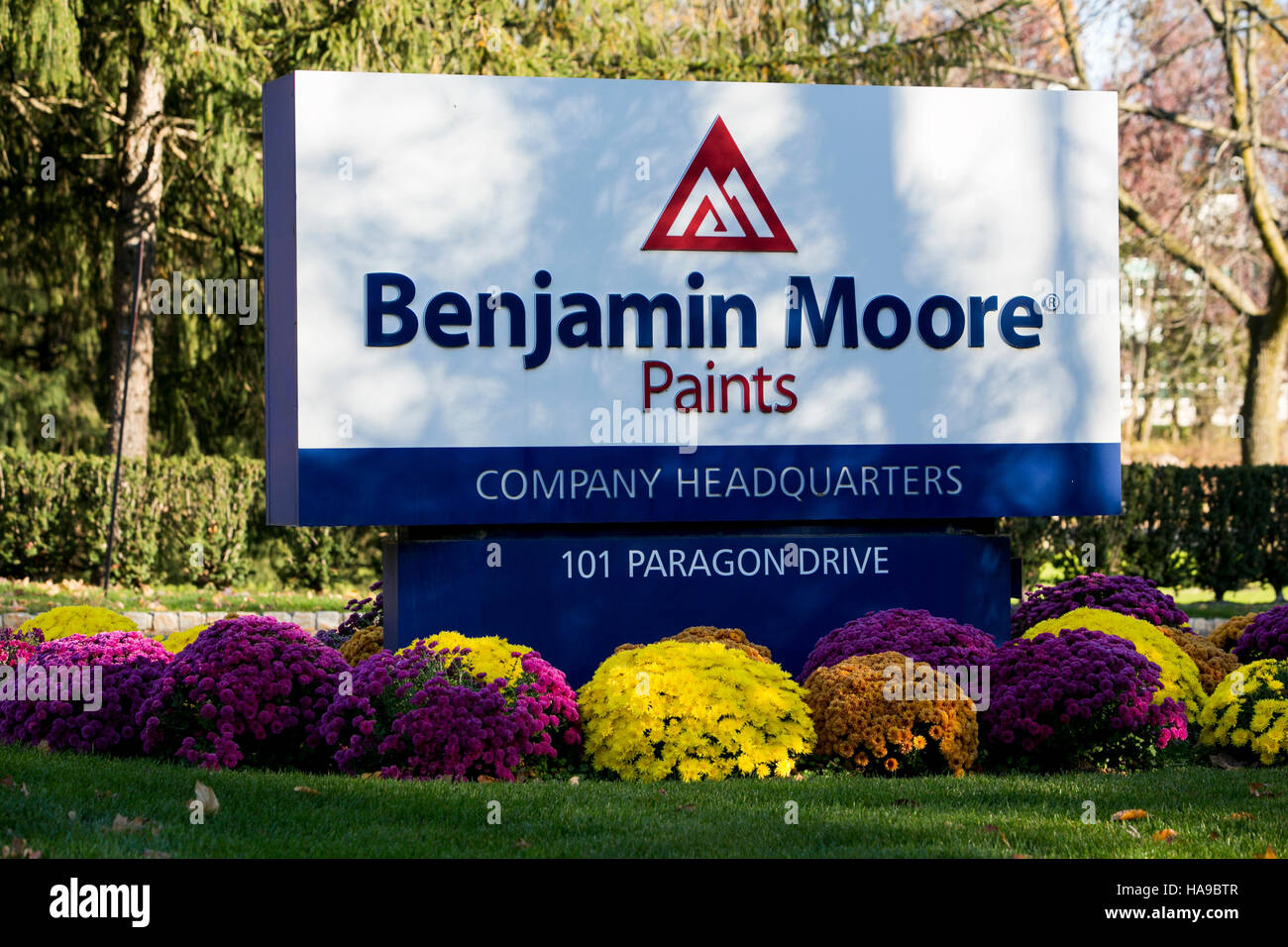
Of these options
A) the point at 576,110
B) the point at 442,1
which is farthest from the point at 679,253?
the point at 442,1

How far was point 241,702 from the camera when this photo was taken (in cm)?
704

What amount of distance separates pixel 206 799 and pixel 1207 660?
6.11 metres

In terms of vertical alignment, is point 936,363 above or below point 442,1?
below

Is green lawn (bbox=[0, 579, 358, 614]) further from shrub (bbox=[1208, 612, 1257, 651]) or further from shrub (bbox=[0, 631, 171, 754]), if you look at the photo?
shrub (bbox=[1208, 612, 1257, 651])

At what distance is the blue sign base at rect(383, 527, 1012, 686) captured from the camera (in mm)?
8555

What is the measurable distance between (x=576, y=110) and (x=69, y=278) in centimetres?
1294

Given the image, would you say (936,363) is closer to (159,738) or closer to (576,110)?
(576,110)

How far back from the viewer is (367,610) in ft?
33.1

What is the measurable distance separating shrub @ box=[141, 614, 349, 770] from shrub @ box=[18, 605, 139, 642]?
2.04 m

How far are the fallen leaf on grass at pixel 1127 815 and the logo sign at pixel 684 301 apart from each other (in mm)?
3343

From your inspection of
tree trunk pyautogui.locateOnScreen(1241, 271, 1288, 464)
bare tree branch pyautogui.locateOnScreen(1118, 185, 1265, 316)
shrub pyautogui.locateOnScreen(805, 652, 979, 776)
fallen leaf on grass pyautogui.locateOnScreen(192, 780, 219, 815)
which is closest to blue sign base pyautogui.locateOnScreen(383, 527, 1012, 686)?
shrub pyautogui.locateOnScreen(805, 652, 979, 776)

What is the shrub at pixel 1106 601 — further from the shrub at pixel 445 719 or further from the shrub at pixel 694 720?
the shrub at pixel 445 719

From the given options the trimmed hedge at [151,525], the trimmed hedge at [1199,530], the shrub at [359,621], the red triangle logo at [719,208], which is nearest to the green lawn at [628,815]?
the shrub at [359,621]

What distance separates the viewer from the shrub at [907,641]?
7801 mm
